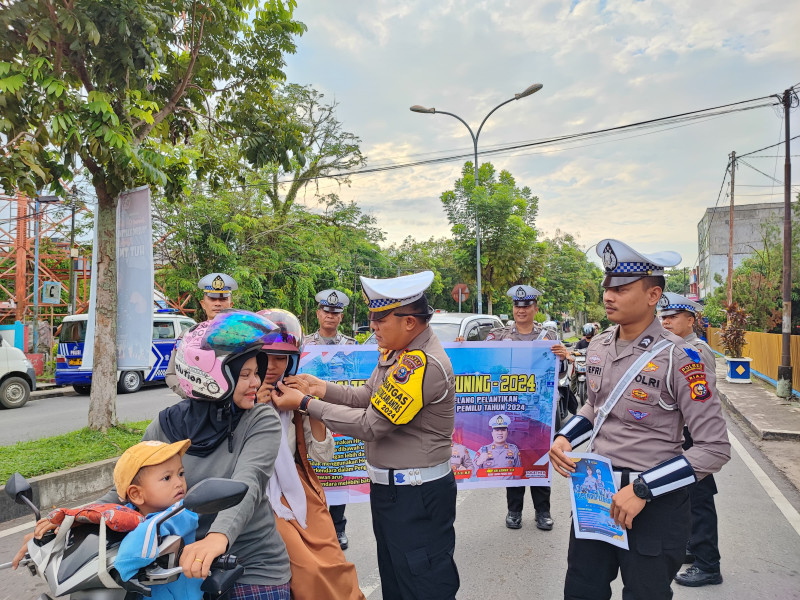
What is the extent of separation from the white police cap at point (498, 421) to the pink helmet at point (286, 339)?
7.51 feet

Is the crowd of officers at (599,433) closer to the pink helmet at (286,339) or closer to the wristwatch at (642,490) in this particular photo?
the wristwatch at (642,490)

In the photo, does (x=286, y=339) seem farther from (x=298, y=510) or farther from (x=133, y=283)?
(x=133, y=283)

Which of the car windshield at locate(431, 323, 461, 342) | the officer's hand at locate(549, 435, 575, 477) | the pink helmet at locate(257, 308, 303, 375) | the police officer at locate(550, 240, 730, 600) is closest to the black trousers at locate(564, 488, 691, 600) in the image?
the police officer at locate(550, 240, 730, 600)

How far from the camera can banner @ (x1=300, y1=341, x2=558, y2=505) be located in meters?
4.08

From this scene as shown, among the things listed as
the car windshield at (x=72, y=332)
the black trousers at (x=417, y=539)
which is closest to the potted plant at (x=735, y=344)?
the black trousers at (x=417, y=539)

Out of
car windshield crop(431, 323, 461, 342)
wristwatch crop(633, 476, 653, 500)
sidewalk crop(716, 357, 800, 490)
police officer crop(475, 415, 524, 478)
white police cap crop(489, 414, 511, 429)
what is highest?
car windshield crop(431, 323, 461, 342)

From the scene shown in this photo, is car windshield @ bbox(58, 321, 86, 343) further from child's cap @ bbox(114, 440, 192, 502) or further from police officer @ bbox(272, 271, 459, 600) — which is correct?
child's cap @ bbox(114, 440, 192, 502)

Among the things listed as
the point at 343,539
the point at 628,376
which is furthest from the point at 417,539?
the point at 343,539

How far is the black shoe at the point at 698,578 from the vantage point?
3.63m

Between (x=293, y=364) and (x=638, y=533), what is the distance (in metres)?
1.56

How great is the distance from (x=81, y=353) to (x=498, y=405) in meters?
12.9

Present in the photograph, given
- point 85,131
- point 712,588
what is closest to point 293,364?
point 712,588

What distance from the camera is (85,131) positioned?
541 centimetres

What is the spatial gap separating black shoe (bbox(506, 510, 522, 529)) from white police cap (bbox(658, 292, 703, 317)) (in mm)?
2067
